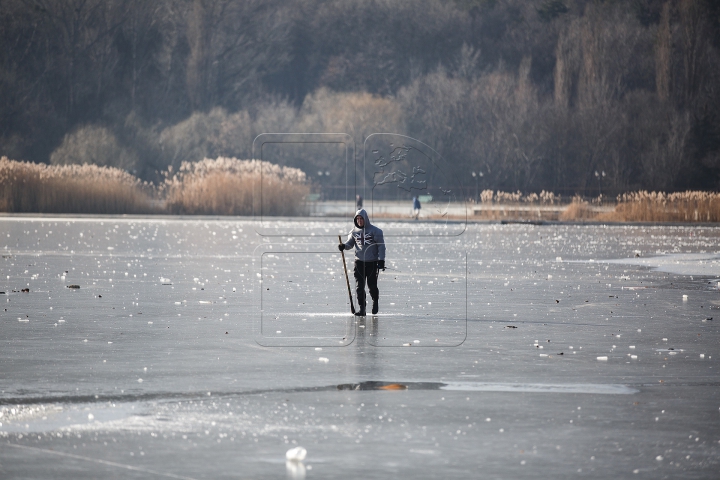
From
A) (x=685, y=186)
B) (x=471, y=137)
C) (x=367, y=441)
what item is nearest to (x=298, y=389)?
(x=367, y=441)

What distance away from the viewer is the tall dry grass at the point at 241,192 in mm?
52469

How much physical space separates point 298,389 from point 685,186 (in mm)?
64916

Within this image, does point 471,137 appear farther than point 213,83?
No

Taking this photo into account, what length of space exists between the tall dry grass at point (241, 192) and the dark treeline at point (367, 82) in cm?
2614

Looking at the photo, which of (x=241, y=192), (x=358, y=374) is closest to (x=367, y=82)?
(x=241, y=192)

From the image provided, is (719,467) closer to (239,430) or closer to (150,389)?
(239,430)

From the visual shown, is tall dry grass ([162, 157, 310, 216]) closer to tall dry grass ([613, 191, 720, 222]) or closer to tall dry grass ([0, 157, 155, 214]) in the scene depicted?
tall dry grass ([0, 157, 155, 214])

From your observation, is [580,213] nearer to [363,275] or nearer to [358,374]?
[363,275]

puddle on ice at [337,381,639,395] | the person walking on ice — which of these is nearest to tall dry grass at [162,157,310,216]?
the person walking on ice

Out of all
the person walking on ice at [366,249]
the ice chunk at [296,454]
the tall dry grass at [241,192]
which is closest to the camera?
the ice chunk at [296,454]

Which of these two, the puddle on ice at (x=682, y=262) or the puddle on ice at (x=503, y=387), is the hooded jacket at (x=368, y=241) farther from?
the puddle on ice at (x=682, y=262)

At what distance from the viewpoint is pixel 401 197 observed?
74.8m

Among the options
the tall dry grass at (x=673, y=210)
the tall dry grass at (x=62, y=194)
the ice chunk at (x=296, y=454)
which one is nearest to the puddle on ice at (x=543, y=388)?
the ice chunk at (x=296, y=454)

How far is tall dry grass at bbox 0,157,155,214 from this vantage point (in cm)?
5475
